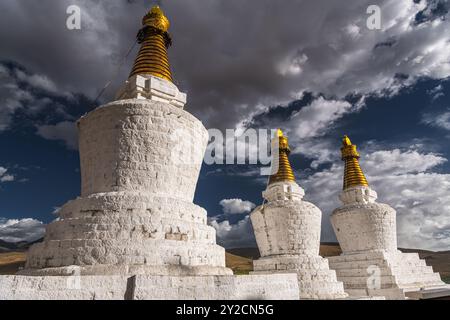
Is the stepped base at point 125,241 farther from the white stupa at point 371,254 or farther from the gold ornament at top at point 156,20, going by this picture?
the white stupa at point 371,254

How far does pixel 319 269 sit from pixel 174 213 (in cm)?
1076

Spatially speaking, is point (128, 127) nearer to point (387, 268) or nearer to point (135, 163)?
point (135, 163)

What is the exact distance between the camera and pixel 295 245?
17.4 metres

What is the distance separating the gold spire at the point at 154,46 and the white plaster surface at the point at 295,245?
10231 millimetres

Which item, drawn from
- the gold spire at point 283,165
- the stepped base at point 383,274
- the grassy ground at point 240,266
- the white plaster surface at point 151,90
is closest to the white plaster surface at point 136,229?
the white plaster surface at point 151,90

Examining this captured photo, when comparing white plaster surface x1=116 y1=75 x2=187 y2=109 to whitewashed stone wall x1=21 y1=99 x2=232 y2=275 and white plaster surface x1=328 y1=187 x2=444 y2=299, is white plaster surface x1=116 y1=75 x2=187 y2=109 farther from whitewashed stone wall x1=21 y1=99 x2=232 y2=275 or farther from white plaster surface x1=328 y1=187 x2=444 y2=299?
white plaster surface x1=328 y1=187 x2=444 y2=299

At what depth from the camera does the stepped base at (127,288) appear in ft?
20.5

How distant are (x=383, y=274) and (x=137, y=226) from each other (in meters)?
17.2

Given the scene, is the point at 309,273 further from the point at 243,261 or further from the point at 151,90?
the point at 243,261

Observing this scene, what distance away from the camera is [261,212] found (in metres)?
18.9

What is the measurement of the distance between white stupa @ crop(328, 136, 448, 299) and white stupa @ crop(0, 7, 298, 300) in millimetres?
12892

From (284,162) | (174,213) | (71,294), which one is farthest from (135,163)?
(284,162)

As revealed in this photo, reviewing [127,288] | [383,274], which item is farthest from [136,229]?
[383,274]

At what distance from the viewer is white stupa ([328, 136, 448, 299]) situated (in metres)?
18.8
